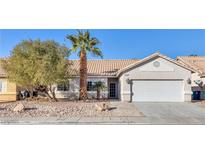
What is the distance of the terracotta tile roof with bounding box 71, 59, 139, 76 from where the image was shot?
849 inches

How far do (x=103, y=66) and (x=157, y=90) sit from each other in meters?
7.07

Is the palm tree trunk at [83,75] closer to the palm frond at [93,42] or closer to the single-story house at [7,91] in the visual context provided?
the palm frond at [93,42]

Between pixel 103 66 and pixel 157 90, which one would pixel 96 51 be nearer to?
pixel 103 66

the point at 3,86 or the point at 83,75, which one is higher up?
the point at 83,75

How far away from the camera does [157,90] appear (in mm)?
19281

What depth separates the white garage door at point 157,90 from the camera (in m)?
19.1

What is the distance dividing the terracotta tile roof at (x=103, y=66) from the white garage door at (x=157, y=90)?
3.40 meters

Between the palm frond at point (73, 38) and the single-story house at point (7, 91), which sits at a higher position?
the palm frond at point (73, 38)

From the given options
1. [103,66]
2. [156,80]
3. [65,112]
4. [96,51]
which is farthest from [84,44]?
[65,112]

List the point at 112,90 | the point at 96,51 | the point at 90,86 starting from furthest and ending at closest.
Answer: the point at 112,90, the point at 90,86, the point at 96,51

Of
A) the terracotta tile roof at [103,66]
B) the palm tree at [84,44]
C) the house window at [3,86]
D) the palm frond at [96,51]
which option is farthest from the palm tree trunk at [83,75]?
the house window at [3,86]

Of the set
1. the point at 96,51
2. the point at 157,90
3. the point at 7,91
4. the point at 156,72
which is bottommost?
the point at 7,91
